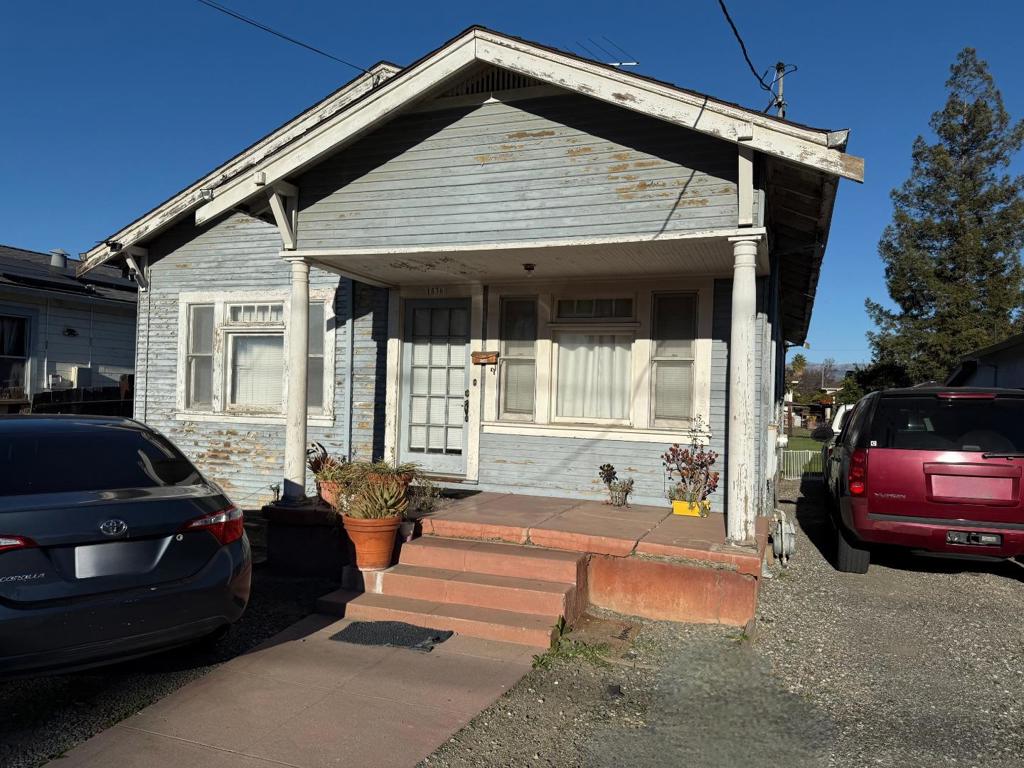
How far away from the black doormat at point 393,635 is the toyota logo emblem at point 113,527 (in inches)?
71.7

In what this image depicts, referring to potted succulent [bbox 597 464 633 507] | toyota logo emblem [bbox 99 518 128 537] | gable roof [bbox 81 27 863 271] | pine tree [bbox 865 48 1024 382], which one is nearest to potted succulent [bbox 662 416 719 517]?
potted succulent [bbox 597 464 633 507]

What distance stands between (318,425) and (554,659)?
530 centimetres

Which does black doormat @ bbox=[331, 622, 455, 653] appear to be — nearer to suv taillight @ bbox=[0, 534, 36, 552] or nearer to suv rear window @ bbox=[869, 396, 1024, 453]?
suv taillight @ bbox=[0, 534, 36, 552]

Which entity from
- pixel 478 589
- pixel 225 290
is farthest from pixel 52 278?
pixel 478 589

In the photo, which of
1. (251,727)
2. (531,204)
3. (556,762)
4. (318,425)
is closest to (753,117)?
(531,204)

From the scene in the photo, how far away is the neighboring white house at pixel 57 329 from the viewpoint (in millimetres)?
14258

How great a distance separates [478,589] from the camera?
5.30 meters

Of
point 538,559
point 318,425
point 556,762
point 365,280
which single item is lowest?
point 556,762

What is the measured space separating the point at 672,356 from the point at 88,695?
5.57 metres

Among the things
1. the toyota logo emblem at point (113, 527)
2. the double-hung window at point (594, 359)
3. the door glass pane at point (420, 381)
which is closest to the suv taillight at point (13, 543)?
the toyota logo emblem at point (113, 527)

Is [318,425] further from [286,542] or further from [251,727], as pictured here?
[251,727]

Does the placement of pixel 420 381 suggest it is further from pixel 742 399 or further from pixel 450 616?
pixel 742 399

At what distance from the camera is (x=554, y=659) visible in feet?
15.2

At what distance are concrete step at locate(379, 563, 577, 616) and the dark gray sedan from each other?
151 centimetres
